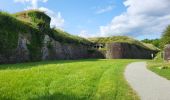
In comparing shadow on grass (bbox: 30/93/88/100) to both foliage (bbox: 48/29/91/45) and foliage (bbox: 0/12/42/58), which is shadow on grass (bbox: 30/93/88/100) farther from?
foliage (bbox: 48/29/91/45)

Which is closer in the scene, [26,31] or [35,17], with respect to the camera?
[26,31]

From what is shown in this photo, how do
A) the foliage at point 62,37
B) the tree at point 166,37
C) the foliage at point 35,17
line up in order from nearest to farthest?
the foliage at point 35,17, the foliage at point 62,37, the tree at point 166,37

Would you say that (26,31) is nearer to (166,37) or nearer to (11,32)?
(11,32)

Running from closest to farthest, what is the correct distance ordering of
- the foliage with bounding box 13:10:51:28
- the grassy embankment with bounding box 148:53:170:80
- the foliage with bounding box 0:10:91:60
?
the grassy embankment with bounding box 148:53:170:80, the foliage with bounding box 0:10:91:60, the foliage with bounding box 13:10:51:28

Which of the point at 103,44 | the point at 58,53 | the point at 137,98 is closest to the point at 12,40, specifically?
the point at 58,53

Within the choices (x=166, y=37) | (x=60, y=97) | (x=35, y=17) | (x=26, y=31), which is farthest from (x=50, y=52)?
(x=60, y=97)

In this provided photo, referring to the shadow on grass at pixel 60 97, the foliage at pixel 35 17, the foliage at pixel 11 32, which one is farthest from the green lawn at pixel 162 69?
the foliage at pixel 35 17

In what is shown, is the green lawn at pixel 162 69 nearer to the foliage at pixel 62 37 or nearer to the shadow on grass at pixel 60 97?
the shadow on grass at pixel 60 97

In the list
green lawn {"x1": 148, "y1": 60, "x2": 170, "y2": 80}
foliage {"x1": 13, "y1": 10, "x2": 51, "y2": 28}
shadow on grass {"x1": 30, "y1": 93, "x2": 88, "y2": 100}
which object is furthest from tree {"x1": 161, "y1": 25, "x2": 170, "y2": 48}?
shadow on grass {"x1": 30, "y1": 93, "x2": 88, "y2": 100}

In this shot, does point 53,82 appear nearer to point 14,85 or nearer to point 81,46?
point 14,85

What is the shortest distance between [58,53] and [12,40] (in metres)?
15.1

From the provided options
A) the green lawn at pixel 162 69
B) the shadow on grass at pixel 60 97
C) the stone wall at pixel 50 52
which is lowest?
the shadow on grass at pixel 60 97

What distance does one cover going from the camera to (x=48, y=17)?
47250 millimetres

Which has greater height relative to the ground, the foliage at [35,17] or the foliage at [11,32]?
the foliage at [35,17]
